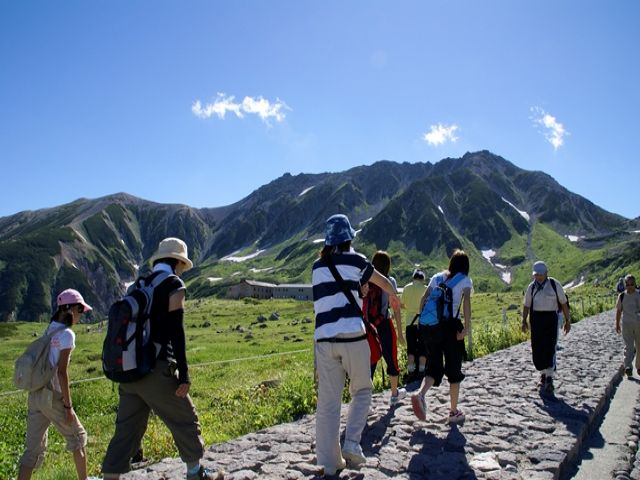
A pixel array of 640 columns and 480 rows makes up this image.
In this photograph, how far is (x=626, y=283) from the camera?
14297 mm

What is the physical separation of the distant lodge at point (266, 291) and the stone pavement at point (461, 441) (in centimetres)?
14455

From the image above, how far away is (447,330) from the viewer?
8.34 meters

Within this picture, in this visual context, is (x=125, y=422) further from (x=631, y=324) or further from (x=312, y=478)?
(x=631, y=324)

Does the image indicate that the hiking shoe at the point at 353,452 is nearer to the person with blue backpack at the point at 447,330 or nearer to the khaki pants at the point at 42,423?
the person with blue backpack at the point at 447,330

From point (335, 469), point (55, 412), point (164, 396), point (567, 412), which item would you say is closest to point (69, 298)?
point (55, 412)

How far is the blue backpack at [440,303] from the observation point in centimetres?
839

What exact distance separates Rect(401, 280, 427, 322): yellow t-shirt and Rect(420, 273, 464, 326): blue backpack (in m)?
3.55

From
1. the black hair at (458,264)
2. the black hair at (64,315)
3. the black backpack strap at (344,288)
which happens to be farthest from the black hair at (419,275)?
the black hair at (64,315)

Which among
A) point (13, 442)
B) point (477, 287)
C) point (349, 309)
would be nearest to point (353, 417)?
point (349, 309)

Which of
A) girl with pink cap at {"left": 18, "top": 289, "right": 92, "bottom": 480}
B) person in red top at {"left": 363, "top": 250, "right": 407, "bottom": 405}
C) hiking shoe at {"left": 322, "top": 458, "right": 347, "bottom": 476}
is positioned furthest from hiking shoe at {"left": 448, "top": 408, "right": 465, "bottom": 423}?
girl with pink cap at {"left": 18, "top": 289, "right": 92, "bottom": 480}

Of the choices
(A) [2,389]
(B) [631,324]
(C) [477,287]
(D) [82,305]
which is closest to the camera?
(D) [82,305]

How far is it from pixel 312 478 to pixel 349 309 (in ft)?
7.21

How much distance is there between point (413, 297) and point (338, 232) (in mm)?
6662

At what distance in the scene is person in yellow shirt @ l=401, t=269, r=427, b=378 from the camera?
39.4 feet
